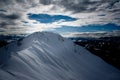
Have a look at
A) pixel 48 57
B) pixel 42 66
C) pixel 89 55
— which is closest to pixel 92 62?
pixel 89 55

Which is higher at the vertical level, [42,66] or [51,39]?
[51,39]

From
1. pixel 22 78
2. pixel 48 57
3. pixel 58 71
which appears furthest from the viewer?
pixel 48 57

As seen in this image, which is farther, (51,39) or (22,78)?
(51,39)

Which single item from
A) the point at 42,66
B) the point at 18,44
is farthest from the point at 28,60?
the point at 18,44

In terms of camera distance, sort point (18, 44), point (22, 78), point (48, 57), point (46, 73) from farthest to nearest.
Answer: point (18, 44)
point (48, 57)
point (46, 73)
point (22, 78)

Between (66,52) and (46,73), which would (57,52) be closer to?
(66,52)

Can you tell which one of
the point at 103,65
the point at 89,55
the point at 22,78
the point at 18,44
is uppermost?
the point at 18,44
